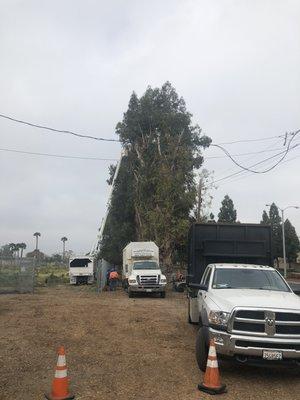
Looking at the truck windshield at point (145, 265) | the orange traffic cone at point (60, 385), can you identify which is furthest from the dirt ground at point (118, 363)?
the truck windshield at point (145, 265)

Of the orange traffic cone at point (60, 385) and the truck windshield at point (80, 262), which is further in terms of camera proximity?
the truck windshield at point (80, 262)

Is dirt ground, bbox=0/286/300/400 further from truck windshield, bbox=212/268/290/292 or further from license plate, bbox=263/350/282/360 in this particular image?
truck windshield, bbox=212/268/290/292

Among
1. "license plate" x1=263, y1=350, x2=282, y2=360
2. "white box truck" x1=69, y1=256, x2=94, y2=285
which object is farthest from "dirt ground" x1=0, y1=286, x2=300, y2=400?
"white box truck" x1=69, y1=256, x2=94, y2=285

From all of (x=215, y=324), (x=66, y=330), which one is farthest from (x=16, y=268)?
(x=215, y=324)

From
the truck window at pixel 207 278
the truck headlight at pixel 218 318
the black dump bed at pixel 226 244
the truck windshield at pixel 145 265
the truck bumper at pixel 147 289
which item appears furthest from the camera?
the truck windshield at pixel 145 265

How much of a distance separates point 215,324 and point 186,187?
3529cm

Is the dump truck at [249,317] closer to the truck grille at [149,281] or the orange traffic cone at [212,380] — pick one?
the orange traffic cone at [212,380]

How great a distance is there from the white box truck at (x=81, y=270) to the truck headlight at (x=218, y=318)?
36.3 meters

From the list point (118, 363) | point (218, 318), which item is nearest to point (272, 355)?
point (218, 318)

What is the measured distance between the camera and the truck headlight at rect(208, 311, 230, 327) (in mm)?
8180

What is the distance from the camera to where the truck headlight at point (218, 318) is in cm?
818

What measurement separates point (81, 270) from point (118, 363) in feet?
116

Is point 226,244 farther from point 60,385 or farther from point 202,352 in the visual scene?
point 60,385

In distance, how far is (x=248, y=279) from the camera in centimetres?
1013
